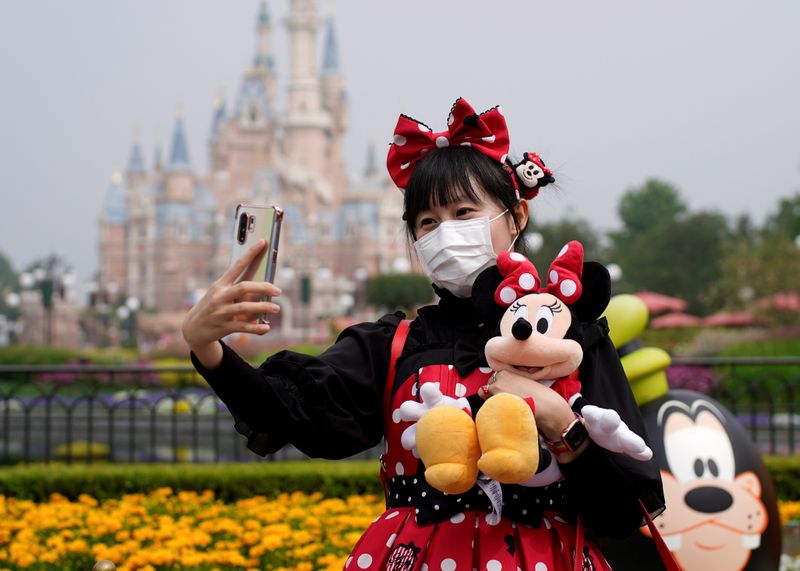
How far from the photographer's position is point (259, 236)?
200cm

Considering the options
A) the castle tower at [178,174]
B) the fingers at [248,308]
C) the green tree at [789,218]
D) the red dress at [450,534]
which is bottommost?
the red dress at [450,534]

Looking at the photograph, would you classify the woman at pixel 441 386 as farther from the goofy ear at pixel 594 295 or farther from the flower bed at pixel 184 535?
the flower bed at pixel 184 535

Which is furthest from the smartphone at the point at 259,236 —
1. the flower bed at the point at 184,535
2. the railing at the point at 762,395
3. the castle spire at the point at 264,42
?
the castle spire at the point at 264,42

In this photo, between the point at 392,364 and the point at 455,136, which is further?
the point at 455,136

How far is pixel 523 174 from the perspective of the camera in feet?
7.92

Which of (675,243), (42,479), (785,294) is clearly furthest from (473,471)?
(675,243)

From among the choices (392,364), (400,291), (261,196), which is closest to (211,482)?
(392,364)

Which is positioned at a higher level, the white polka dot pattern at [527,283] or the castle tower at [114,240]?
the castle tower at [114,240]

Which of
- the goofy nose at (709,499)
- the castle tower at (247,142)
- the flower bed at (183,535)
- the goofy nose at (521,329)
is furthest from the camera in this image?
the castle tower at (247,142)

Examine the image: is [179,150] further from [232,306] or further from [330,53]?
[232,306]

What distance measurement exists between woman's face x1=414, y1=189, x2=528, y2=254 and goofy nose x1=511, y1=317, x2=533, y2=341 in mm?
348

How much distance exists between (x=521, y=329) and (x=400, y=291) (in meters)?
46.1

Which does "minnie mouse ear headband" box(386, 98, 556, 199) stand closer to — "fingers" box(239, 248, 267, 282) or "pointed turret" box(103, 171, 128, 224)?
"fingers" box(239, 248, 267, 282)

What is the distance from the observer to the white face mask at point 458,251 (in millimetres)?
2295
